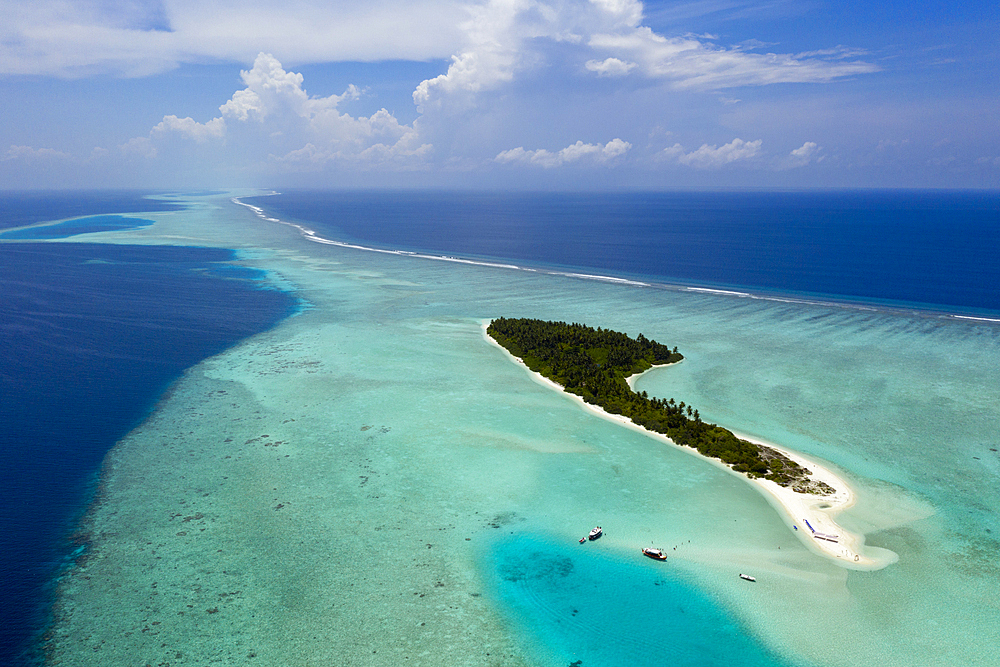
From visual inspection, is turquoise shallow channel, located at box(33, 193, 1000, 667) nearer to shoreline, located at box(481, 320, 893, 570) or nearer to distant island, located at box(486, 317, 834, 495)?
shoreline, located at box(481, 320, 893, 570)

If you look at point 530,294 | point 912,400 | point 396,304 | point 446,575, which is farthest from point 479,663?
point 530,294

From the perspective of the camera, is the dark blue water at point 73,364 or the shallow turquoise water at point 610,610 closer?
the shallow turquoise water at point 610,610

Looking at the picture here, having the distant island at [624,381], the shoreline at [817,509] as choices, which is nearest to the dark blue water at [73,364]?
the distant island at [624,381]

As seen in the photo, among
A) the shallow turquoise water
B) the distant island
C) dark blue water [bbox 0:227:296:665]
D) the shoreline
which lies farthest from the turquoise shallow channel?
the distant island

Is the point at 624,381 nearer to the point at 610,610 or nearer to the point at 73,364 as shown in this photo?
the point at 610,610

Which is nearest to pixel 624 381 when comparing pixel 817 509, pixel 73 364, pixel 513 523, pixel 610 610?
pixel 817 509

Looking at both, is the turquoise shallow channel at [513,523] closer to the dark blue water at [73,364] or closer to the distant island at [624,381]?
the dark blue water at [73,364]
